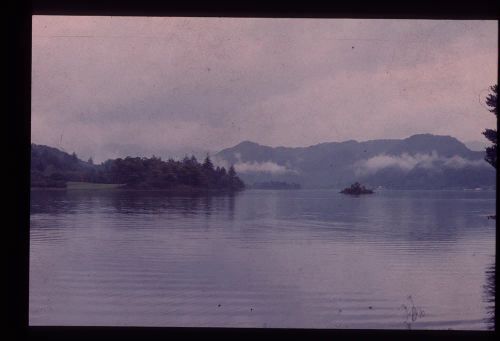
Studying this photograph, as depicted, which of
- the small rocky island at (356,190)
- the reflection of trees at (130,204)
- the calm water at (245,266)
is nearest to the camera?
the calm water at (245,266)

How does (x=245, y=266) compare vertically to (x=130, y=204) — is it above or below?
below

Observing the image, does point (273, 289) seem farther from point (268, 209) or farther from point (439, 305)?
point (268, 209)

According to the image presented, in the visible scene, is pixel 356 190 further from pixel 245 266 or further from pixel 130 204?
pixel 245 266

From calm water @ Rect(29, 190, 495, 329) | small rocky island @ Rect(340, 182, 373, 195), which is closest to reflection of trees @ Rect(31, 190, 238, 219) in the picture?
calm water @ Rect(29, 190, 495, 329)

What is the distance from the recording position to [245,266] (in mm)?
13469

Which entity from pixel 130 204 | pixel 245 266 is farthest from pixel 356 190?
pixel 245 266

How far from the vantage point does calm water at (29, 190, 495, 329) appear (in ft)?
26.8

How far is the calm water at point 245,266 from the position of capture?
8.16 metres

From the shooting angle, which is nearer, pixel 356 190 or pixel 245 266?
pixel 245 266

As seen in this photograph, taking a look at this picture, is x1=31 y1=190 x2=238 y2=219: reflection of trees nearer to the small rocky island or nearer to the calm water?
the calm water

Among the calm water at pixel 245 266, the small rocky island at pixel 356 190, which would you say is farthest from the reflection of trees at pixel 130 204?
the small rocky island at pixel 356 190

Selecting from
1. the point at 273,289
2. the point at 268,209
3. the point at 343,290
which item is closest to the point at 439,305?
the point at 343,290

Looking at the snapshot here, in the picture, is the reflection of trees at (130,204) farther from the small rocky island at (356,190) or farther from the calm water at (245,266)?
the small rocky island at (356,190)

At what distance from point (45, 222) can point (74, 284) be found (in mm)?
11400
